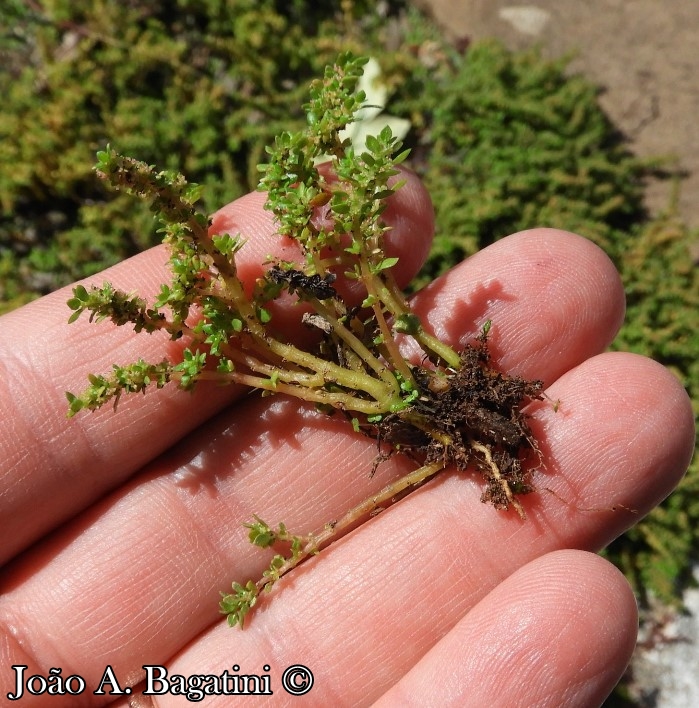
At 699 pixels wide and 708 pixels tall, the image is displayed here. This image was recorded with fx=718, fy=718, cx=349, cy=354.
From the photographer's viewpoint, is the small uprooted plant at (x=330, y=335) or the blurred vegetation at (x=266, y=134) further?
the blurred vegetation at (x=266, y=134)

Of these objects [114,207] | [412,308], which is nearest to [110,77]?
[114,207]

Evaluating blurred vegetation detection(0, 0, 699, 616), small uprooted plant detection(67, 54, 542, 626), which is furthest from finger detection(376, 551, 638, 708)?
blurred vegetation detection(0, 0, 699, 616)

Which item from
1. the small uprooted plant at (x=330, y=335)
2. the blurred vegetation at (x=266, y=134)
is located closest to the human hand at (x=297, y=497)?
the small uprooted plant at (x=330, y=335)

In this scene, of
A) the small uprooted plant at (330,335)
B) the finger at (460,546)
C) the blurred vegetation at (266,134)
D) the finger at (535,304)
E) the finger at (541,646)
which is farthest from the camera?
the blurred vegetation at (266,134)

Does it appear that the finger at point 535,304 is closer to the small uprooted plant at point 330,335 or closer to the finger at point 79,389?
the small uprooted plant at point 330,335

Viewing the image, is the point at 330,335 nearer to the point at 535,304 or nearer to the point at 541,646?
the point at 535,304
